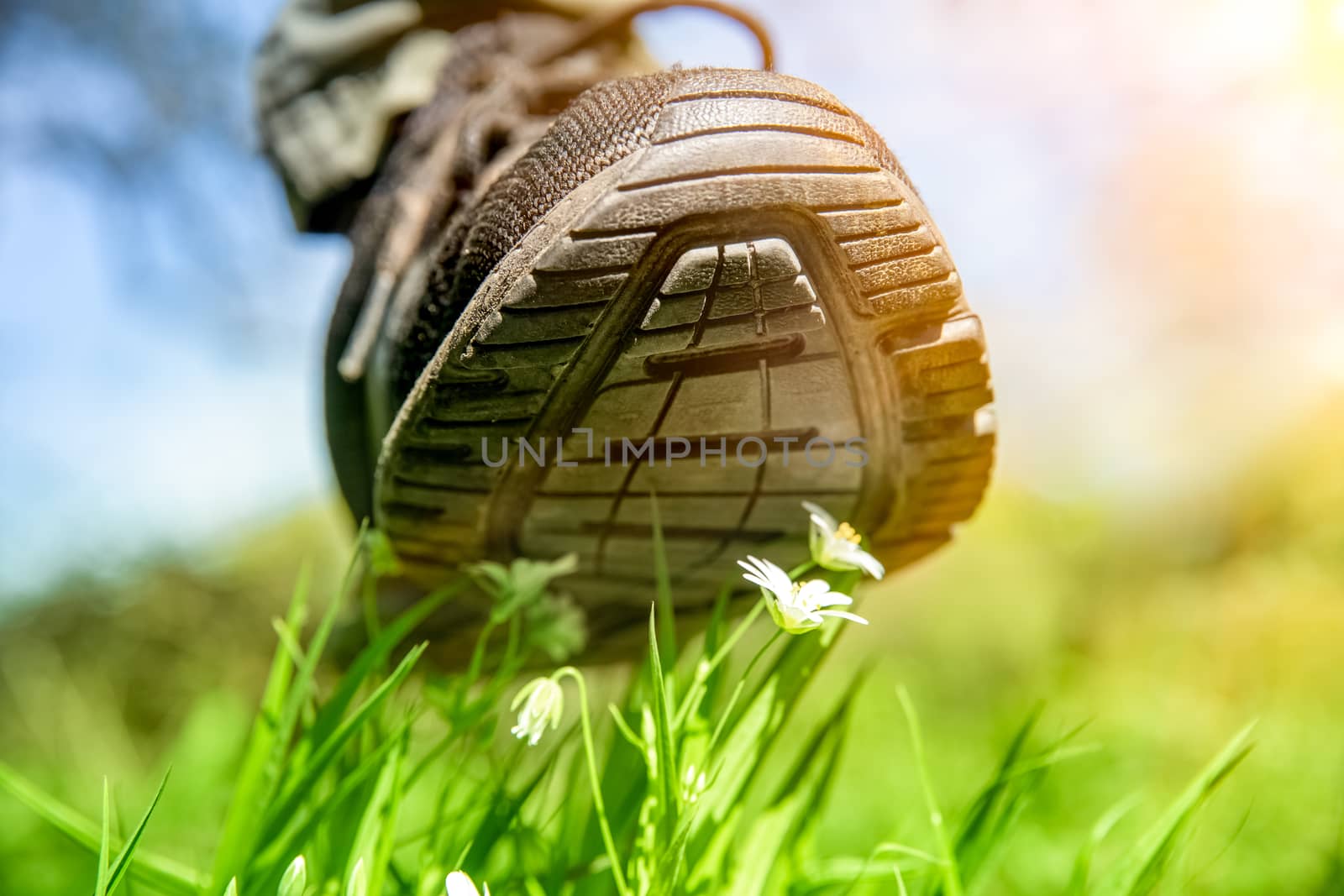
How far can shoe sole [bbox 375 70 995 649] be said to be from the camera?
44cm

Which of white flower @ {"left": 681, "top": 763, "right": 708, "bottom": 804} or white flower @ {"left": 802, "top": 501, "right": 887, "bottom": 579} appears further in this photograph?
white flower @ {"left": 802, "top": 501, "right": 887, "bottom": 579}

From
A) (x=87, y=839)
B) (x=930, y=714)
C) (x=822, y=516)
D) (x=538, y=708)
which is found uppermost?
(x=822, y=516)

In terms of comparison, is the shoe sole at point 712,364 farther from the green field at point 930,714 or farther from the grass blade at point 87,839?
the grass blade at point 87,839

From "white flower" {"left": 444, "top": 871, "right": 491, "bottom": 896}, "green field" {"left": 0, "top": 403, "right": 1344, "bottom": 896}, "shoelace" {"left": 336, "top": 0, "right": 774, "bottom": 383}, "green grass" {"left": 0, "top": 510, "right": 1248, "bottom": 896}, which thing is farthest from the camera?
"shoelace" {"left": 336, "top": 0, "right": 774, "bottom": 383}

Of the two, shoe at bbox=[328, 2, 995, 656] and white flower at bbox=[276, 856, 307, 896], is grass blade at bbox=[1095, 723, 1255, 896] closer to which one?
shoe at bbox=[328, 2, 995, 656]

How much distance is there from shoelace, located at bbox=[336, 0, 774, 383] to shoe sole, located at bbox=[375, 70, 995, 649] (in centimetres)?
21

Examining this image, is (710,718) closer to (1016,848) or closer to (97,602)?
(1016,848)

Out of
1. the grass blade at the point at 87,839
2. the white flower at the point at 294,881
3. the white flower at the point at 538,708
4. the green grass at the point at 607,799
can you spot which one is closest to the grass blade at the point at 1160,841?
the green grass at the point at 607,799

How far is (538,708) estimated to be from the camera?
0.49 m

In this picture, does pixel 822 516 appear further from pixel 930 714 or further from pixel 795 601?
pixel 930 714

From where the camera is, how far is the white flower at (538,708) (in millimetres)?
489

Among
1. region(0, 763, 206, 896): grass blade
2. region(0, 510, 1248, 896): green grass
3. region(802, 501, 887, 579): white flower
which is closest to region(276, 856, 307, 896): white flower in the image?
region(0, 510, 1248, 896): green grass

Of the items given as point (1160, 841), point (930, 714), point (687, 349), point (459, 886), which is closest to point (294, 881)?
point (459, 886)

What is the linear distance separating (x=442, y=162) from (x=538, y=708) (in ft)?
1.66
